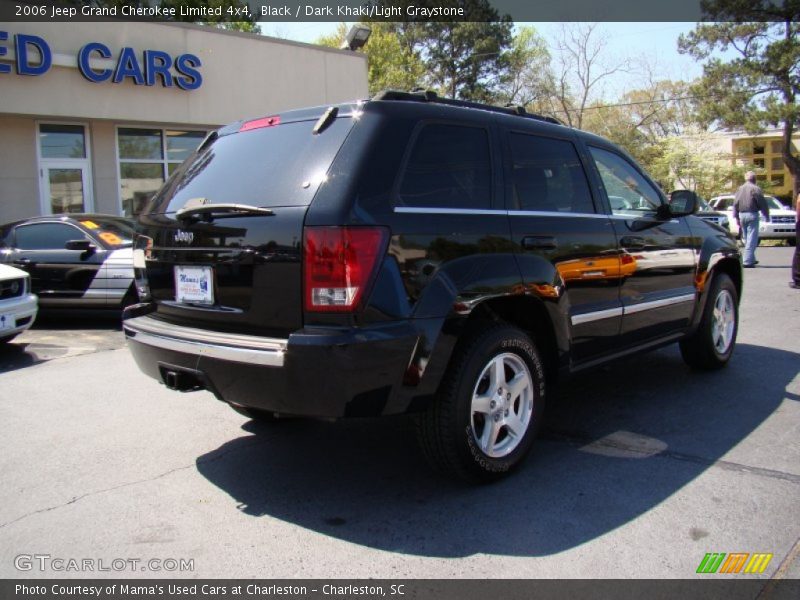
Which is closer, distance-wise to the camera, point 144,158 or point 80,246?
point 80,246

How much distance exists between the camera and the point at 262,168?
11.3ft

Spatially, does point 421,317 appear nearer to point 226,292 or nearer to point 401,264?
point 401,264

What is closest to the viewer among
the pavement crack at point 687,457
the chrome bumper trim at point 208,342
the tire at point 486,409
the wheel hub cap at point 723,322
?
the chrome bumper trim at point 208,342

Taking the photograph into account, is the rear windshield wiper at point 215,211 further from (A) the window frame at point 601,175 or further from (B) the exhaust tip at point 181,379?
(A) the window frame at point 601,175

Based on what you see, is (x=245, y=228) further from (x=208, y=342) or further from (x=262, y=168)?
(x=208, y=342)

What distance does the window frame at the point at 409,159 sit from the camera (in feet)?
10.3

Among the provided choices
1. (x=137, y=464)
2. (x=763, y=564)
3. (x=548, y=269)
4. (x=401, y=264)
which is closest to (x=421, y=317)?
(x=401, y=264)

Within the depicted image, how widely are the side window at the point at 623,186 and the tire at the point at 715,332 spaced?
1.07 meters

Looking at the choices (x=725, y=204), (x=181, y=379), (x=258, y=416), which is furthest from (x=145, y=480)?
(x=725, y=204)

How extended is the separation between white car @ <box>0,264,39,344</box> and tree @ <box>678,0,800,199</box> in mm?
30082

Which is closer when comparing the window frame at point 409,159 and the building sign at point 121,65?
the window frame at point 409,159

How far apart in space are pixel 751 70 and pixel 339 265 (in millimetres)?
32659

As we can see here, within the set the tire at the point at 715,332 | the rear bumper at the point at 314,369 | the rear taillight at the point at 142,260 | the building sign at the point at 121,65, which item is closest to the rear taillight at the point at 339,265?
the rear bumper at the point at 314,369

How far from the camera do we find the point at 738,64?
30.3 metres
